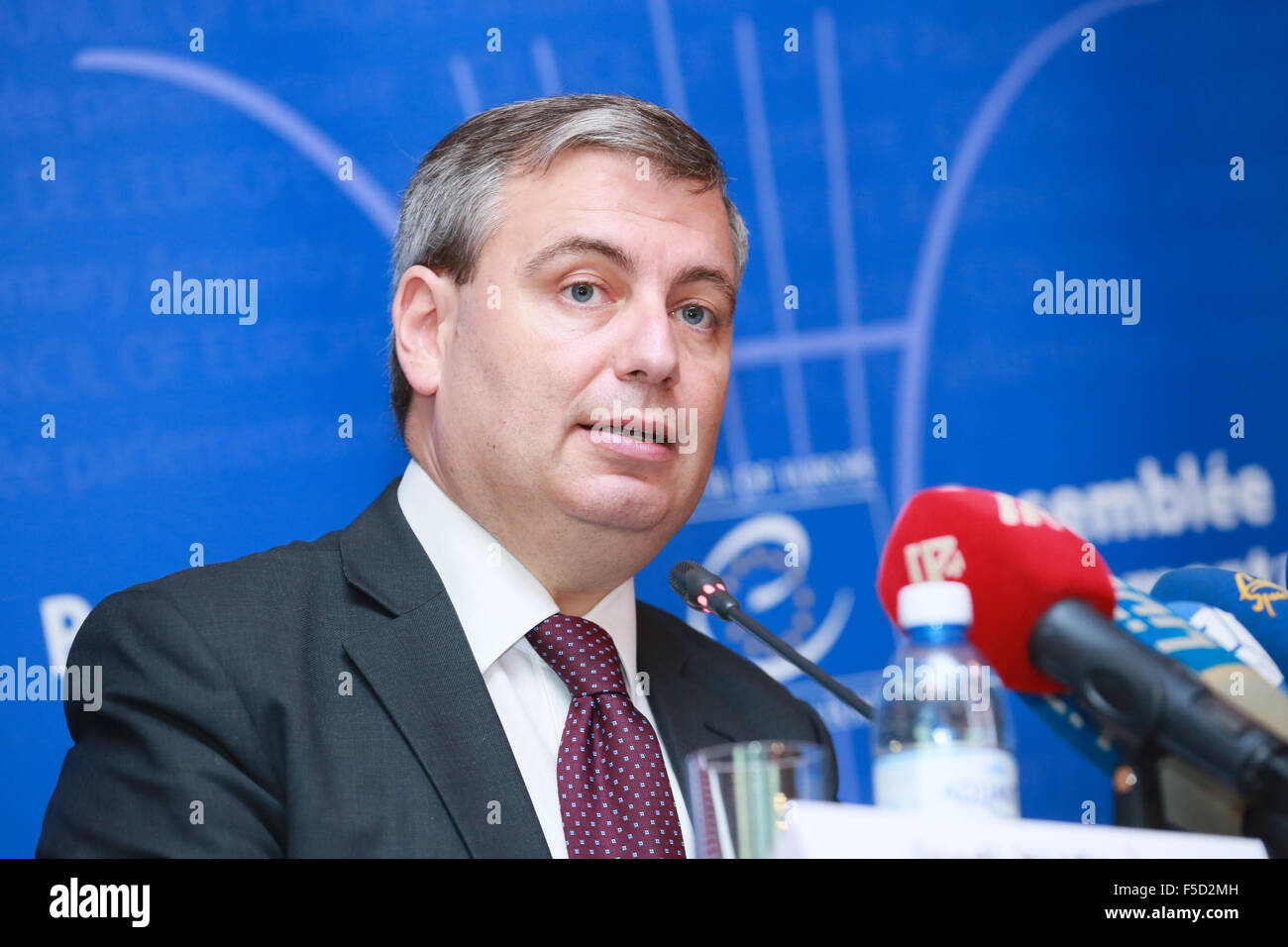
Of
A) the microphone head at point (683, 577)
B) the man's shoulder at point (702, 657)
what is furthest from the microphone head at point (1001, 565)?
the man's shoulder at point (702, 657)

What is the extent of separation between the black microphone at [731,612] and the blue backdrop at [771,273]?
0.81 m

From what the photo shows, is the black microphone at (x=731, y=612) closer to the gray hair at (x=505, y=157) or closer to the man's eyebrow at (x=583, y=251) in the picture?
the man's eyebrow at (x=583, y=251)

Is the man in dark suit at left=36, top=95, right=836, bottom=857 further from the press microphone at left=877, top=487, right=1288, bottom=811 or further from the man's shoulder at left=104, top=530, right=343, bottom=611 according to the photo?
the press microphone at left=877, top=487, right=1288, bottom=811

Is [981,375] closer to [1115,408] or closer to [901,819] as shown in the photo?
[1115,408]

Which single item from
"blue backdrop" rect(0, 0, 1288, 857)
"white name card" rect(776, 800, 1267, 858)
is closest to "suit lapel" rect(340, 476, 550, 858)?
"blue backdrop" rect(0, 0, 1288, 857)

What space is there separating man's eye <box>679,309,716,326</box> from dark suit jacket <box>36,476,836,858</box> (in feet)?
1.79

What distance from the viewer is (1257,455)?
268 centimetres

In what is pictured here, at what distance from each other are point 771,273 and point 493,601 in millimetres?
1031

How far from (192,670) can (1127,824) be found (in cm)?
106

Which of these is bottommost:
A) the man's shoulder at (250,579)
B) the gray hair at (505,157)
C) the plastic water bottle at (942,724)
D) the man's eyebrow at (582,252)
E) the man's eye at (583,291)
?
the plastic water bottle at (942,724)

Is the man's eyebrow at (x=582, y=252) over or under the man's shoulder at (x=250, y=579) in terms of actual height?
over

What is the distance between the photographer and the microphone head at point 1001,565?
52.1 inches

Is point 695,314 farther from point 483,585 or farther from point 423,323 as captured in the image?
point 483,585
